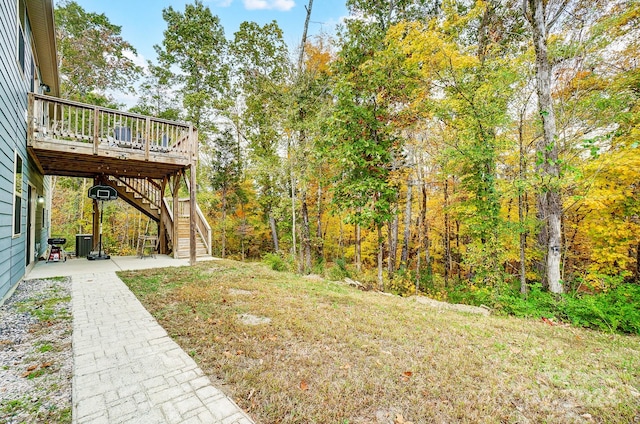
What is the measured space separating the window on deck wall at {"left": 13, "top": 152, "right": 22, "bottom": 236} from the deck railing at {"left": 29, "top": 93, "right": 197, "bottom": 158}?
1.33 meters

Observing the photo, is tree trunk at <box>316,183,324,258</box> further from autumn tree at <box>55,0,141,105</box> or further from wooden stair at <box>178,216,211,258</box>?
autumn tree at <box>55,0,141,105</box>

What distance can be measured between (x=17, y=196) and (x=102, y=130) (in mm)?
2965

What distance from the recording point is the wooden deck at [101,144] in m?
6.07

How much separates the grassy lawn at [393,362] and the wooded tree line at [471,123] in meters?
2.20

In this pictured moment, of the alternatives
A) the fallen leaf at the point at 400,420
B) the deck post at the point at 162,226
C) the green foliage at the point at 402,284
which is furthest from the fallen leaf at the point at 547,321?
the deck post at the point at 162,226

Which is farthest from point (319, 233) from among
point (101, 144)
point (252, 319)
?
point (252, 319)

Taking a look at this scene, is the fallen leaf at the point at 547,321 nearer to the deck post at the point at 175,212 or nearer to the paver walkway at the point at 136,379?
the paver walkway at the point at 136,379

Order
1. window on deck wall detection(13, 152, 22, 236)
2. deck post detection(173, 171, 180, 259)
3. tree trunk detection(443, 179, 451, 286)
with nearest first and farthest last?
window on deck wall detection(13, 152, 22, 236) < deck post detection(173, 171, 180, 259) < tree trunk detection(443, 179, 451, 286)

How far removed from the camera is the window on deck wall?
4703mm

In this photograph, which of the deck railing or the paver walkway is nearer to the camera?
the paver walkway

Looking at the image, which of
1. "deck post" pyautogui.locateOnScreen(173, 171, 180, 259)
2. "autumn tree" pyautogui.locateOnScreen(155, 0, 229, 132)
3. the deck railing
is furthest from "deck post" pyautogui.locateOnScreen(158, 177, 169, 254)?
"autumn tree" pyautogui.locateOnScreen(155, 0, 229, 132)

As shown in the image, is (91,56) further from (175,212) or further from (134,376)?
(134,376)

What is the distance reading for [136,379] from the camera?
2311 mm

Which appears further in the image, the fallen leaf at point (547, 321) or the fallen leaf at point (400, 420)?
the fallen leaf at point (547, 321)
